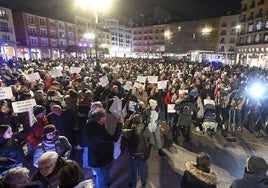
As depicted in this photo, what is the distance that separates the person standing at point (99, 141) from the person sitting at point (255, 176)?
2.16 meters

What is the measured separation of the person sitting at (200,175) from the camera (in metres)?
3.01

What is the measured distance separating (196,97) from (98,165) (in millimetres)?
5529

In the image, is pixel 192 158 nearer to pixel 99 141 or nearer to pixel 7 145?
pixel 99 141

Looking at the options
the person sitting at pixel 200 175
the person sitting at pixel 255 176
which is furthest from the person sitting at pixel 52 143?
the person sitting at pixel 255 176

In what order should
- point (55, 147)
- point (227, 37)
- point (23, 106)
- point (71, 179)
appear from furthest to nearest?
point (227, 37), point (23, 106), point (55, 147), point (71, 179)

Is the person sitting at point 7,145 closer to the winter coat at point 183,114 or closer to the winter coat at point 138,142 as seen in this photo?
the winter coat at point 138,142

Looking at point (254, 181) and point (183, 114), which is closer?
point (254, 181)

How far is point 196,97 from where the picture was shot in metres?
8.54

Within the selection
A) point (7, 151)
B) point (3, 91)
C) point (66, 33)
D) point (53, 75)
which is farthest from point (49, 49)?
point (7, 151)

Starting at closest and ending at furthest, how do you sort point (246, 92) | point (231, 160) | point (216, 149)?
point (231, 160) → point (216, 149) → point (246, 92)

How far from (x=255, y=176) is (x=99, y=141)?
8.23ft

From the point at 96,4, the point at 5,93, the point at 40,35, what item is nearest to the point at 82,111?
the point at 5,93

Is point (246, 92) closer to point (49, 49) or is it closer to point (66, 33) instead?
point (49, 49)

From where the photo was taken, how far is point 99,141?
3965 millimetres
